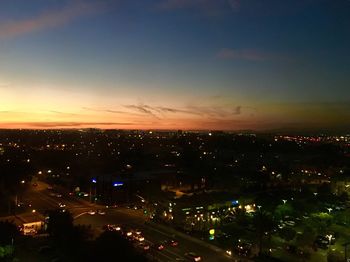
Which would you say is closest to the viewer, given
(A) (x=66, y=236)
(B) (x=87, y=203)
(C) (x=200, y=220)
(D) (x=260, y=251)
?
(A) (x=66, y=236)

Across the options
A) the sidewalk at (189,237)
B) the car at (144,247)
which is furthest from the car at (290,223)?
the car at (144,247)

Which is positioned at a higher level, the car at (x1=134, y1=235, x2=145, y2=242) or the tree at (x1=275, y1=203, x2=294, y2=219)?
the tree at (x1=275, y1=203, x2=294, y2=219)

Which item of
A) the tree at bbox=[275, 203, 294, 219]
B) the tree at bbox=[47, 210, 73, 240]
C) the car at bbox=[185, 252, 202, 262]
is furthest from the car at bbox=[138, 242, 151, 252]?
the tree at bbox=[275, 203, 294, 219]

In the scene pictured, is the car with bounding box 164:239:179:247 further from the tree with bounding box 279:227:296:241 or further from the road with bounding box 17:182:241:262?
the tree with bounding box 279:227:296:241

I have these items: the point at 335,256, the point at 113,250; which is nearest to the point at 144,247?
the point at 113,250

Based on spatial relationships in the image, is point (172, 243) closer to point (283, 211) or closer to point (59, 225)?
point (59, 225)

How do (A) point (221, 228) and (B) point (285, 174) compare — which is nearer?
(A) point (221, 228)

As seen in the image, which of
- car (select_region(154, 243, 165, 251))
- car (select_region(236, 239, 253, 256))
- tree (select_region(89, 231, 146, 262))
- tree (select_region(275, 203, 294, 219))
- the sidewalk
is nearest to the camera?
tree (select_region(89, 231, 146, 262))

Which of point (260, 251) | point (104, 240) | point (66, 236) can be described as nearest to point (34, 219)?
point (66, 236)

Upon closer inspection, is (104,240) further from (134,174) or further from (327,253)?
(134,174)
